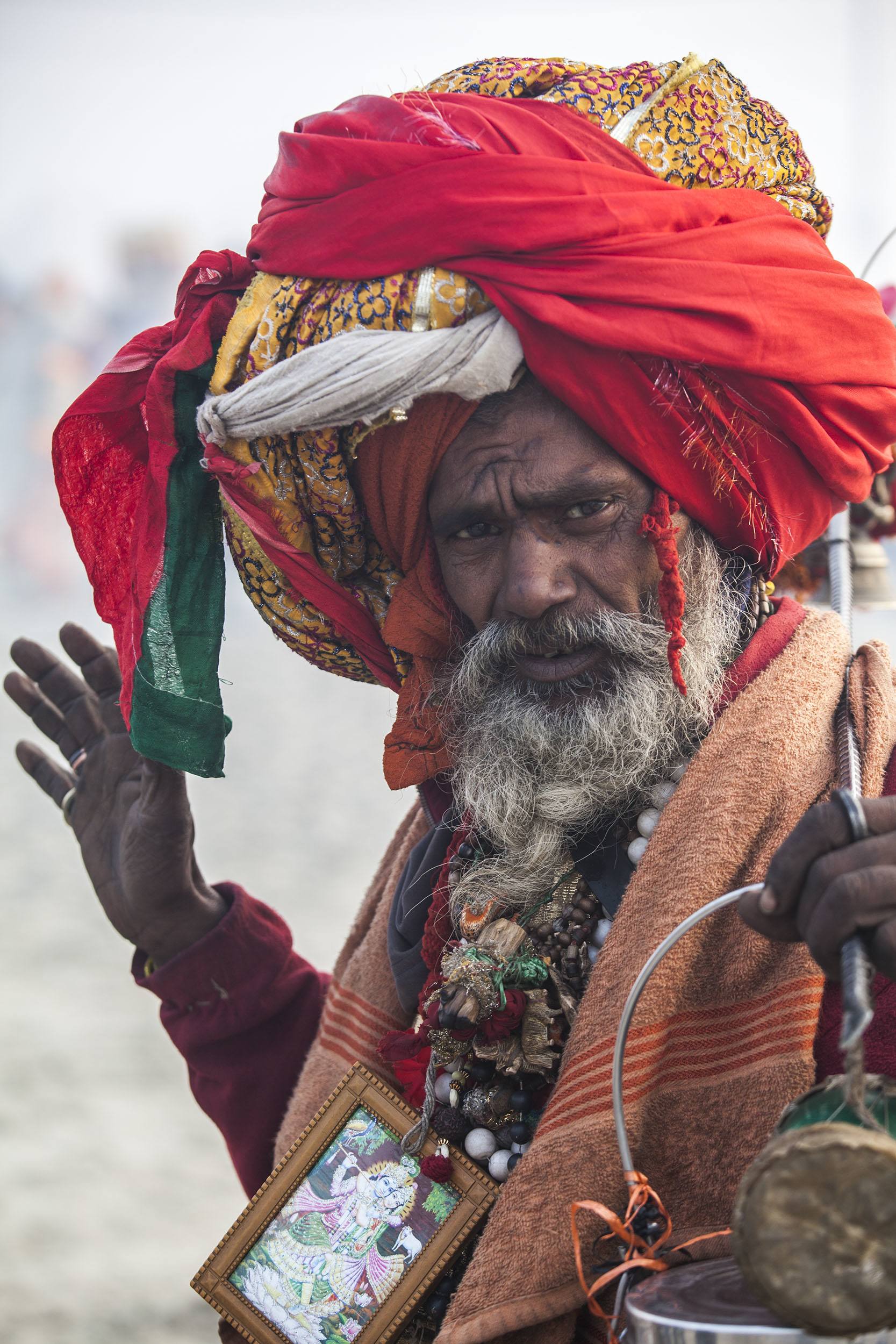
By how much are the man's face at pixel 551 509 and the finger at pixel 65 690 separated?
1.01 meters

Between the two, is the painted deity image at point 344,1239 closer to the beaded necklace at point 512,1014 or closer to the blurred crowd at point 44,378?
the beaded necklace at point 512,1014

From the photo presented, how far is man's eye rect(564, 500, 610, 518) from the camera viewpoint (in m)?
2.06

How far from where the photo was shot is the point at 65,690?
2725mm

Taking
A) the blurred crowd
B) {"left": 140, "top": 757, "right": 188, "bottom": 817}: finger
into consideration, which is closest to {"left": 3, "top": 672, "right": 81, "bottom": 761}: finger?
{"left": 140, "top": 757, "right": 188, "bottom": 817}: finger

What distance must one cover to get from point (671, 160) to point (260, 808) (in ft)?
24.8

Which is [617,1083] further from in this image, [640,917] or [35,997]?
[35,997]

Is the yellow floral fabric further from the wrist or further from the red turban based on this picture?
the wrist

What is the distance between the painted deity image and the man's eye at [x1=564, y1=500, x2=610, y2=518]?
1000mm

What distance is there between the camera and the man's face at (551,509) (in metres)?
2.04

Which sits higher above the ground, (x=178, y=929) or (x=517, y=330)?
(x=517, y=330)

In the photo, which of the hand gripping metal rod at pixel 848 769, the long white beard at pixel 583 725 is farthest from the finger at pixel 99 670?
the hand gripping metal rod at pixel 848 769

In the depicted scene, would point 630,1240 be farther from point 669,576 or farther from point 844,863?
point 669,576

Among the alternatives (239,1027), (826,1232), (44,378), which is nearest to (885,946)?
(826,1232)

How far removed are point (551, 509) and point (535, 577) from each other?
120 millimetres
